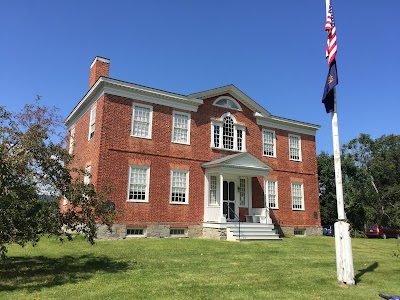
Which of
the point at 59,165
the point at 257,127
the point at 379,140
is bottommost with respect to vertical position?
the point at 59,165

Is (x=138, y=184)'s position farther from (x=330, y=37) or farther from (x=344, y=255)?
(x=330, y=37)

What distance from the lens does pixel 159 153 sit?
730 inches

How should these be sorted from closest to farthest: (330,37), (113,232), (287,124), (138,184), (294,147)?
(330,37), (113,232), (138,184), (287,124), (294,147)

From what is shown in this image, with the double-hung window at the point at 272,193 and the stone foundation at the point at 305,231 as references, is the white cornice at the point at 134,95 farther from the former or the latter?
the stone foundation at the point at 305,231

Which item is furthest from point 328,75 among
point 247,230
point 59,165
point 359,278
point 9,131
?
point 247,230

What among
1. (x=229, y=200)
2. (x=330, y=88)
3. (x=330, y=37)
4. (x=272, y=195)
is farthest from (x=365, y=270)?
(x=272, y=195)

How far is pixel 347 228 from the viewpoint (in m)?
8.91

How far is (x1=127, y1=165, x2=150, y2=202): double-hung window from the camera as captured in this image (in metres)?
17.4

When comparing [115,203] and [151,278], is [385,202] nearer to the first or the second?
[115,203]

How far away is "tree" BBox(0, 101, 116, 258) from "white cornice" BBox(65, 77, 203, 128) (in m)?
8.04

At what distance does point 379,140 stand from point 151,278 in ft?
154

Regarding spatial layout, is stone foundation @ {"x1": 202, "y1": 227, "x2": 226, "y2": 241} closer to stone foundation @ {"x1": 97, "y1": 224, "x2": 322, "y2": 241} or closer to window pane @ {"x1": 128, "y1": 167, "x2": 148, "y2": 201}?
stone foundation @ {"x1": 97, "y1": 224, "x2": 322, "y2": 241}

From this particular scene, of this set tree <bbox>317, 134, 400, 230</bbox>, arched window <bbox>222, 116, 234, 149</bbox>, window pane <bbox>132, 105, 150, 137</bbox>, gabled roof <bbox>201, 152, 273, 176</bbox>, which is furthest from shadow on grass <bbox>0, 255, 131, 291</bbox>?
tree <bbox>317, 134, 400, 230</bbox>

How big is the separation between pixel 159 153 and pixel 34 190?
32.5ft
